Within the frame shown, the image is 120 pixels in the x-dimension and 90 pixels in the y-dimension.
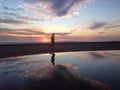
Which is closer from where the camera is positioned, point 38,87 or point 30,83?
point 38,87

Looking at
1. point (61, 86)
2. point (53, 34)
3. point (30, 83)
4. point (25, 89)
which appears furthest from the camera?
point (53, 34)

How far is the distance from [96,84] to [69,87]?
1.38 m

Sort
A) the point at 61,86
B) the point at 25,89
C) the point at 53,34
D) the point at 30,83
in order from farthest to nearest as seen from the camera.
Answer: the point at 53,34 < the point at 30,83 < the point at 61,86 < the point at 25,89

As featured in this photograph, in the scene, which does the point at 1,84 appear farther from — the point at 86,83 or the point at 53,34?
the point at 53,34

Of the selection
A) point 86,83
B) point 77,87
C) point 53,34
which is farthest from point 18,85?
point 53,34

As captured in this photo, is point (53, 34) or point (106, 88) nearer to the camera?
point (106, 88)

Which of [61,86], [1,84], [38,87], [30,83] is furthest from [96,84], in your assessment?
[1,84]

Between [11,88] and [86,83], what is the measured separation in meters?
3.56

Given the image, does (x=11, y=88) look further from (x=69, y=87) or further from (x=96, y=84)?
(x=96, y=84)

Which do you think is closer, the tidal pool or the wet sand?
the tidal pool

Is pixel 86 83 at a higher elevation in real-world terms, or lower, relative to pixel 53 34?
lower

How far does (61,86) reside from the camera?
7133 millimetres

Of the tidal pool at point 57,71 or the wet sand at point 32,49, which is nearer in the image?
the tidal pool at point 57,71

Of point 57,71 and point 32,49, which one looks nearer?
point 57,71
